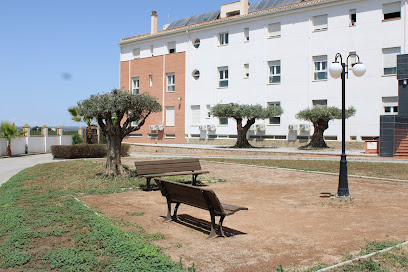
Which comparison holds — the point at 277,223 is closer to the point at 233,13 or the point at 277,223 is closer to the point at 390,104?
the point at 390,104

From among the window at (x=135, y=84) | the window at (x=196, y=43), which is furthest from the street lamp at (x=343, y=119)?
the window at (x=135, y=84)

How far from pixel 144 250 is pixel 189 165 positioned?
6.90 meters

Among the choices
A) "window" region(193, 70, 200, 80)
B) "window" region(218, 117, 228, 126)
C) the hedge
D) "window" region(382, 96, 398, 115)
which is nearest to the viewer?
the hedge

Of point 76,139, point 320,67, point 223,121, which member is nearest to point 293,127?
point 320,67

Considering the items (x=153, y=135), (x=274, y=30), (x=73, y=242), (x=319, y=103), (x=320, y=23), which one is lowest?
(x=73, y=242)

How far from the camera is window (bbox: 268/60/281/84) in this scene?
32.3m

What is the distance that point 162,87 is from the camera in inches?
1588

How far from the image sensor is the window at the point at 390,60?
26.8 m

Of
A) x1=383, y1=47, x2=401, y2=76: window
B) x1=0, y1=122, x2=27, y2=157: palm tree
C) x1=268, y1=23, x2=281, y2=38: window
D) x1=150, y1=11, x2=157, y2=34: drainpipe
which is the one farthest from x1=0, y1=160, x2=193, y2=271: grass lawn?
x1=150, y1=11, x2=157, y2=34: drainpipe

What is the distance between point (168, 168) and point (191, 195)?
5108mm

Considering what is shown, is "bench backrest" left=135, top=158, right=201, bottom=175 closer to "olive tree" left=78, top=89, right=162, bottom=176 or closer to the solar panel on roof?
"olive tree" left=78, top=89, right=162, bottom=176

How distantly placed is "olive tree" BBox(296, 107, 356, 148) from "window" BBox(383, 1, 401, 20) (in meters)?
6.62

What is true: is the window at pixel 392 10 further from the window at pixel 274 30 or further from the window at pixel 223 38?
the window at pixel 223 38

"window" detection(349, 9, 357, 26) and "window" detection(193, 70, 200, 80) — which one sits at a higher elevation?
"window" detection(349, 9, 357, 26)
